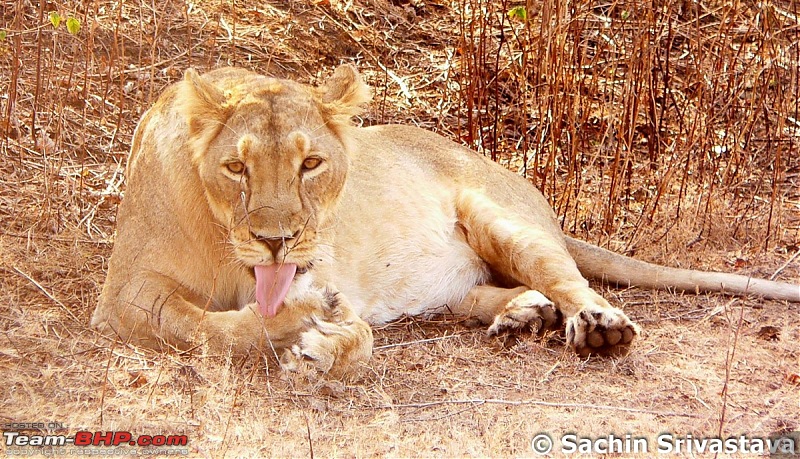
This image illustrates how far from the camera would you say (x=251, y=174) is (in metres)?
3.76

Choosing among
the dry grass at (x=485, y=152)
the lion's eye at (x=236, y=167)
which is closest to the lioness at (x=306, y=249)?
the lion's eye at (x=236, y=167)

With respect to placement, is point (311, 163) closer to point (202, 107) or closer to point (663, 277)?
point (202, 107)

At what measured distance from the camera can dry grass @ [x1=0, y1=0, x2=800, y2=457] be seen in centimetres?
362

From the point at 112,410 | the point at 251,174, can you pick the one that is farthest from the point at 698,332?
the point at 112,410

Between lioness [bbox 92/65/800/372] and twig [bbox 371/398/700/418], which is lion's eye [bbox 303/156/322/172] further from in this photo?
twig [bbox 371/398/700/418]

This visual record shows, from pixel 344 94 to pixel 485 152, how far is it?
299cm

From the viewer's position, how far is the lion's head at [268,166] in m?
3.74

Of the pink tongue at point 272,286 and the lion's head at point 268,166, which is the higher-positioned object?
the lion's head at point 268,166

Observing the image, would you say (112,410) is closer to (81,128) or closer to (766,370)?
(766,370)

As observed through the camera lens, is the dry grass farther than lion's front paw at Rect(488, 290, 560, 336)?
No

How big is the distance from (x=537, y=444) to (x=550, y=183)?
304 centimetres

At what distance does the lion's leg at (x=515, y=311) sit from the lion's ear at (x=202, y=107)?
58.4 inches

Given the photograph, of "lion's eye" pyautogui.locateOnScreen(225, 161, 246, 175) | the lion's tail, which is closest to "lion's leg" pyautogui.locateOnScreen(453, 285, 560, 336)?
the lion's tail

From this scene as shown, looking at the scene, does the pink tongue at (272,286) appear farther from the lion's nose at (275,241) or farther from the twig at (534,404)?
the twig at (534,404)
